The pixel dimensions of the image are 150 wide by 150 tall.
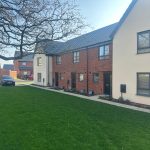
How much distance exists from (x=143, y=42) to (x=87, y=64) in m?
10.0

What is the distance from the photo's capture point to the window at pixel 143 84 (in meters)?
15.8

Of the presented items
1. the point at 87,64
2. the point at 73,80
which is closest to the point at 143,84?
the point at 87,64

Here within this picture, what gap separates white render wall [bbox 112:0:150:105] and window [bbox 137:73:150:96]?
0.28 metres

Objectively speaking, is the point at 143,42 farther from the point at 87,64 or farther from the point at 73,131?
the point at 87,64

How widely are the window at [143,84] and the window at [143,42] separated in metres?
1.67

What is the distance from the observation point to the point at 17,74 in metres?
69.4

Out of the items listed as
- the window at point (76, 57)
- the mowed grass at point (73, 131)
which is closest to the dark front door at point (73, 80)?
the window at point (76, 57)

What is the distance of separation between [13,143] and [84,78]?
19335mm

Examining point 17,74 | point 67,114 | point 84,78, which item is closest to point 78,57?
point 84,78

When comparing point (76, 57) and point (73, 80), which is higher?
point (76, 57)

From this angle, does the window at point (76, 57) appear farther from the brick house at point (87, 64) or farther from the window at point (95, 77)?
the window at point (95, 77)

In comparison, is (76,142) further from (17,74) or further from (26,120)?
(17,74)

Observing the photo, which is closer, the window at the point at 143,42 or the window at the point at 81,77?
the window at the point at 143,42

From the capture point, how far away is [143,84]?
16172 mm
